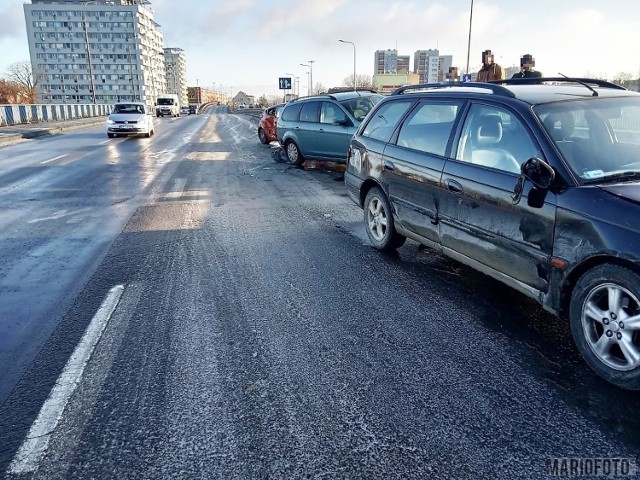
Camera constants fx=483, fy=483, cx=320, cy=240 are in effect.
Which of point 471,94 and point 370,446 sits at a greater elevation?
point 471,94

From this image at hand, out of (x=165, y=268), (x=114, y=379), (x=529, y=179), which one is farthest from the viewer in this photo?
(x=165, y=268)

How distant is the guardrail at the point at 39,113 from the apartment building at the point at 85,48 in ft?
253

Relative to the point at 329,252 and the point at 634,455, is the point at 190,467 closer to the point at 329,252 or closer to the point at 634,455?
the point at 634,455

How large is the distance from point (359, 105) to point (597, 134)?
8322 mm

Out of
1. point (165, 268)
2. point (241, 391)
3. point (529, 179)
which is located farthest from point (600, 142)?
point (165, 268)

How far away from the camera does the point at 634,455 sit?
227 cm

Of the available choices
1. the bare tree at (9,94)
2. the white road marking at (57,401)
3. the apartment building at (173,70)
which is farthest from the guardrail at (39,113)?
the apartment building at (173,70)

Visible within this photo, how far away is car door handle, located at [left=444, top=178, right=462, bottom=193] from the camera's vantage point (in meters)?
4.02

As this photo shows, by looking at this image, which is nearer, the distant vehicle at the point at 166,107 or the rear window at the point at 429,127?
the rear window at the point at 429,127

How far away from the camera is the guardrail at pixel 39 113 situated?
3177 cm

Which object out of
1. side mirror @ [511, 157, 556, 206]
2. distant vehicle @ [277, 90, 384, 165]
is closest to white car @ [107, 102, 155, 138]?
distant vehicle @ [277, 90, 384, 165]

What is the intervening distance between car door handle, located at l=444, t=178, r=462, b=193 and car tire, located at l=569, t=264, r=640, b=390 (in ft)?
4.28

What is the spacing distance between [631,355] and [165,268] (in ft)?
13.4

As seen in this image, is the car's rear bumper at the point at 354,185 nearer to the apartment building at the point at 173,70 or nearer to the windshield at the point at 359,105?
the windshield at the point at 359,105
